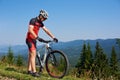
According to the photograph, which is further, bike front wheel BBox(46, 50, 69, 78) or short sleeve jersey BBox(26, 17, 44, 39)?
short sleeve jersey BBox(26, 17, 44, 39)

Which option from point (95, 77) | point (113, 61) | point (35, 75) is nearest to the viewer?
point (35, 75)

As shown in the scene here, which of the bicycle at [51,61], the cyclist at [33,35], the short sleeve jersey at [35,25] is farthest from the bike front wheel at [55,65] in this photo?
the short sleeve jersey at [35,25]

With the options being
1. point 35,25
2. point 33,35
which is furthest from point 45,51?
point 35,25

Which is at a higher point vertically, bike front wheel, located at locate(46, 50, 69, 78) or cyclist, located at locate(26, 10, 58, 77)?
cyclist, located at locate(26, 10, 58, 77)

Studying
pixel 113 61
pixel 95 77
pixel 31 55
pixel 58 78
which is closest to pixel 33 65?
pixel 31 55

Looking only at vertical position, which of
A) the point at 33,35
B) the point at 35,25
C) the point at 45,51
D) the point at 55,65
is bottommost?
the point at 55,65

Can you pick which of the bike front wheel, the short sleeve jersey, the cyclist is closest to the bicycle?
the bike front wheel

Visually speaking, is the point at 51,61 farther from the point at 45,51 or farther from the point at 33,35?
the point at 33,35

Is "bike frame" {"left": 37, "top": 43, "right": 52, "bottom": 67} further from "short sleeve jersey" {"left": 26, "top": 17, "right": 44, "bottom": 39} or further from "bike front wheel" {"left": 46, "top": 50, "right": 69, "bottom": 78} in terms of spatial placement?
"short sleeve jersey" {"left": 26, "top": 17, "right": 44, "bottom": 39}

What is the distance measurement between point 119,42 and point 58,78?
5803cm

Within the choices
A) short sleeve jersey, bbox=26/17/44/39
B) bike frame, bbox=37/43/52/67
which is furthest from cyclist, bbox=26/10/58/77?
bike frame, bbox=37/43/52/67

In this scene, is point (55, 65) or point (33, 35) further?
point (55, 65)

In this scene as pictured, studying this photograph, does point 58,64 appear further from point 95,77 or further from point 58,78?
point 95,77

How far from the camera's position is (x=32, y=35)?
10.6 metres
